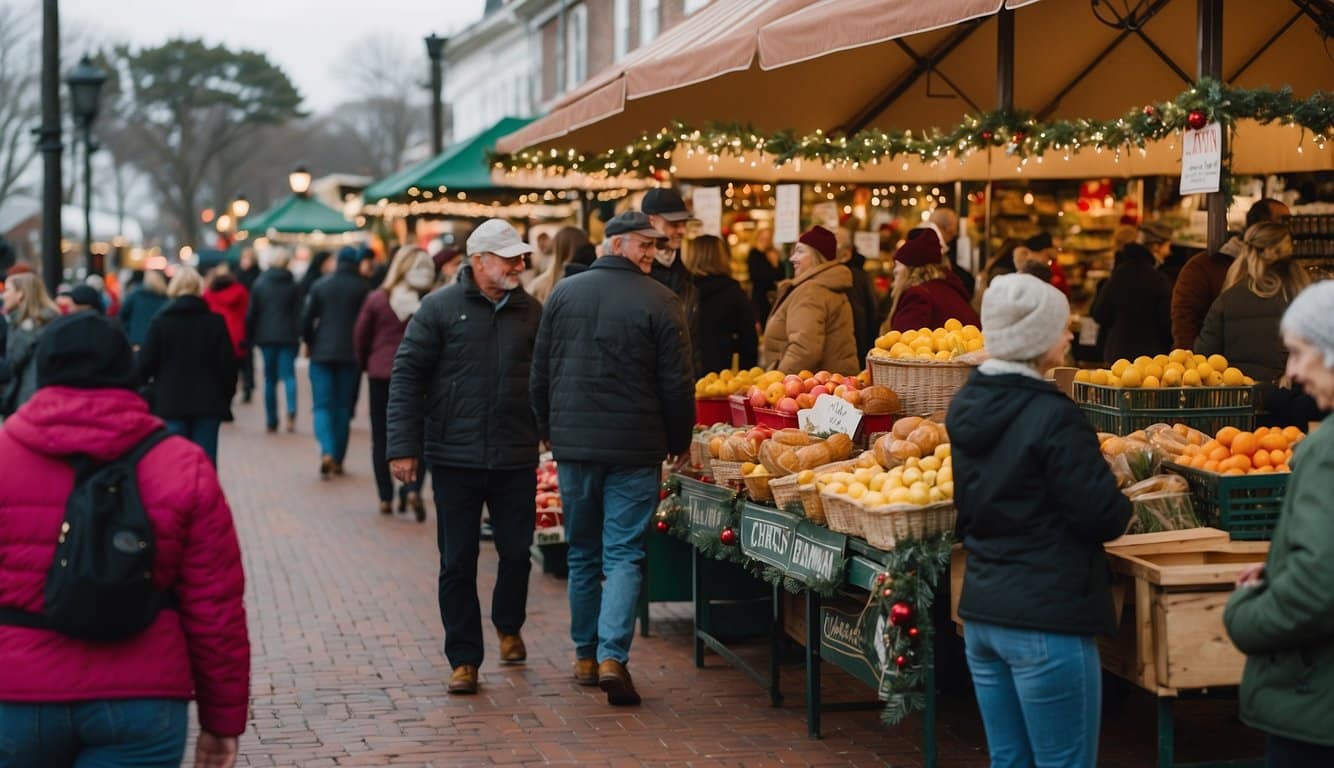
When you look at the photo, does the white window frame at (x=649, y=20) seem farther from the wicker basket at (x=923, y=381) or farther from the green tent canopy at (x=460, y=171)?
the wicker basket at (x=923, y=381)

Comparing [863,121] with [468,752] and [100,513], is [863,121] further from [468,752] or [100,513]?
[100,513]

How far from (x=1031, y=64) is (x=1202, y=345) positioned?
465 cm

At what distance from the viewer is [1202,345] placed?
8.87 m

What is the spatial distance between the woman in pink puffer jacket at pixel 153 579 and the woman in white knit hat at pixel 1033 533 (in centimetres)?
192

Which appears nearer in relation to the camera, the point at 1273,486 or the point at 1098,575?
the point at 1098,575

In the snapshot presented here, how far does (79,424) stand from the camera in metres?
3.75

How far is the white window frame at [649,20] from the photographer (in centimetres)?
2943

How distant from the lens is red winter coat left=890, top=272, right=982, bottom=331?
9641 millimetres

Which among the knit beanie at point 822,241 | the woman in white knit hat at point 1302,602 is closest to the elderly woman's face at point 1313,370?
the woman in white knit hat at point 1302,602

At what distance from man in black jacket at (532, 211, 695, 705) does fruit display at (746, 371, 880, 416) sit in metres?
Answer: 0.61

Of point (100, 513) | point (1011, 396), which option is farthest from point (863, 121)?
point (100, 513)

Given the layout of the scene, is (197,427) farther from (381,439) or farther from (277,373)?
(277,373)

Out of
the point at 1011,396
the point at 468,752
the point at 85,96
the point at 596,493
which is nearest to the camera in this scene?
the point at 1011,396

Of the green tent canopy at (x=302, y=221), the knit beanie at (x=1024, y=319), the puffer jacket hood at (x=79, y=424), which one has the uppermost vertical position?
the green tent canopy at (x=302, y=221)
